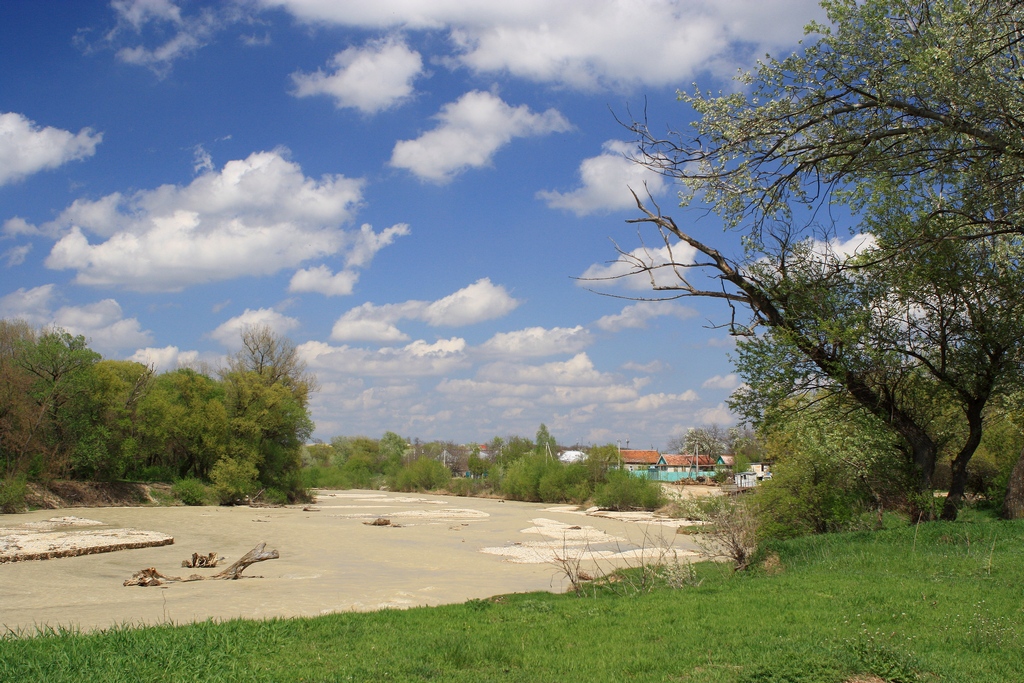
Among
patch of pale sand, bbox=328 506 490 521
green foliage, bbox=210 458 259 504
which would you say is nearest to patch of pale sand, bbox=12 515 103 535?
patch of pale sand, bbox=328 506 490 521

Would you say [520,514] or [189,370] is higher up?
[189,370]

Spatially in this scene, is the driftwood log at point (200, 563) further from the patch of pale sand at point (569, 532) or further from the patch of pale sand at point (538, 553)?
the patch of pale sand at point (569, 532)

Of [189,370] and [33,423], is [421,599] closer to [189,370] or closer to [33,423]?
[33,423]

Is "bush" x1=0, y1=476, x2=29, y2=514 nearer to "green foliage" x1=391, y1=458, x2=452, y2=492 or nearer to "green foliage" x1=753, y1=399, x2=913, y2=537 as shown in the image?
"green foliage" x1=753, y1=399, x2=913, y2=537

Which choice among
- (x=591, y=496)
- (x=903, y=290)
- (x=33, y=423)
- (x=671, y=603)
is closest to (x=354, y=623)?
(x=671, y=603)

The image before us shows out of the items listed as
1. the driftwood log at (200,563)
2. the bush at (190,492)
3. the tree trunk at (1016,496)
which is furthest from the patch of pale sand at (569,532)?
the bush at (190,492)

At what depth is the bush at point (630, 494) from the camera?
166 ft

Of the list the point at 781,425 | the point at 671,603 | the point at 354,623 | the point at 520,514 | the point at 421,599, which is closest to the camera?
the point at 354,623

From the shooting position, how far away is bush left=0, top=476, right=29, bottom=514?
104ft

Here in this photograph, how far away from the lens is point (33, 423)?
116 feet

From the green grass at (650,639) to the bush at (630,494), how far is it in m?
40.6

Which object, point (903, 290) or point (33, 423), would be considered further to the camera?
point (33, 423)

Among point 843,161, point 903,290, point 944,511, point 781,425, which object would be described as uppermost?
point 843,161

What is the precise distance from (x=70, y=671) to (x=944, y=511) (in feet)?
47.2
